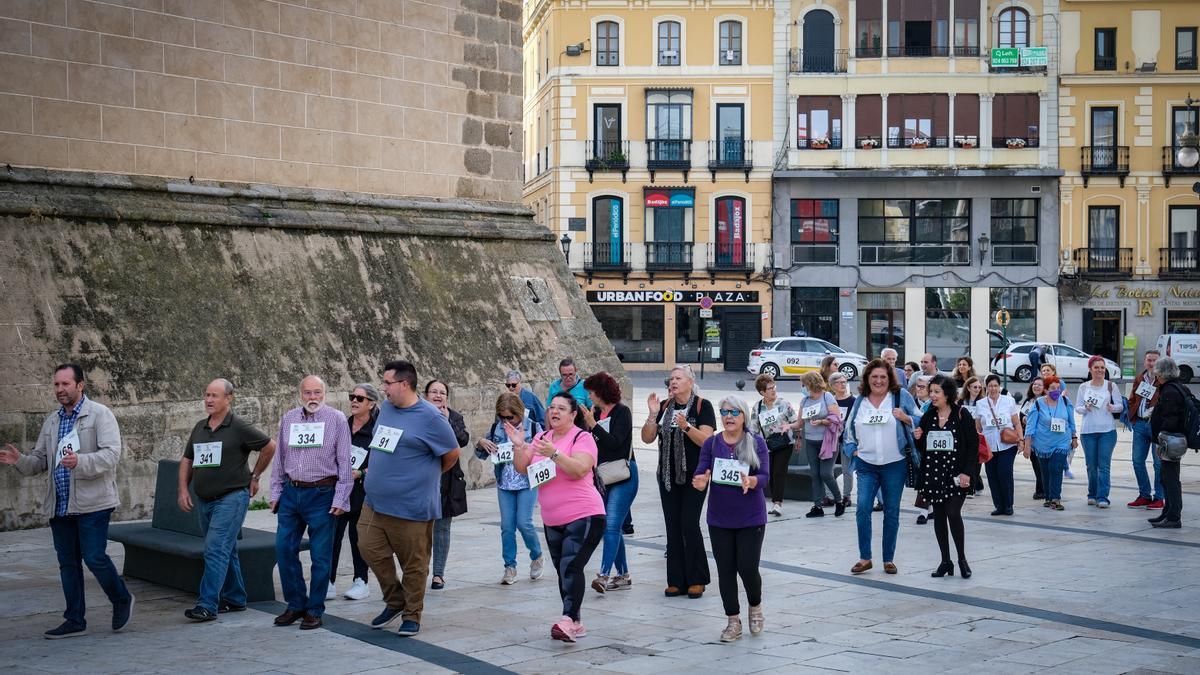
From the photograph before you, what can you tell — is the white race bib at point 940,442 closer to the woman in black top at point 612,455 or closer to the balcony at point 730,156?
the woman in black top at point 612,455

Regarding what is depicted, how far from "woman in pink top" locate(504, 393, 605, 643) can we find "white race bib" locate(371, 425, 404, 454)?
29.0 inches

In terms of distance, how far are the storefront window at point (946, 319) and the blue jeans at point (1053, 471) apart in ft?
110

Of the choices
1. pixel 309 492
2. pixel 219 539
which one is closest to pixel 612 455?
pixel 309 492

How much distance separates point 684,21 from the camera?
4819 cm

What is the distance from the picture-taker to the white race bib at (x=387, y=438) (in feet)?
27.7

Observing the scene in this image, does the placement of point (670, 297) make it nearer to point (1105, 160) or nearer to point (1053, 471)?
point (1105, 160)

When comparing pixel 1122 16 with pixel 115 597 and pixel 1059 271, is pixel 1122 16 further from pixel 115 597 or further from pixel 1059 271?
pixel 115 597

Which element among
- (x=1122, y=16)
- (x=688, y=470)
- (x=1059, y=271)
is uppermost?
(x=1122, y=16)

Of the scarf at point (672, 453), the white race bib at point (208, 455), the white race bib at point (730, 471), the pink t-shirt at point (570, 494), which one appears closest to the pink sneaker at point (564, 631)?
the pink t-shirt at point (570, 494)

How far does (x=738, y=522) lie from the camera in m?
8.55

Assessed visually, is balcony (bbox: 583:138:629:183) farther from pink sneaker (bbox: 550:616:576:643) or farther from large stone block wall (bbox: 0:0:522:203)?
pink sneaker (bbox: 550:616:576:643)

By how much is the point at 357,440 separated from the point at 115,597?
203 centimetres

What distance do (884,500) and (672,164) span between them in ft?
125

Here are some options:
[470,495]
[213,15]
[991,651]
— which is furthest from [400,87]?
[991,651]
